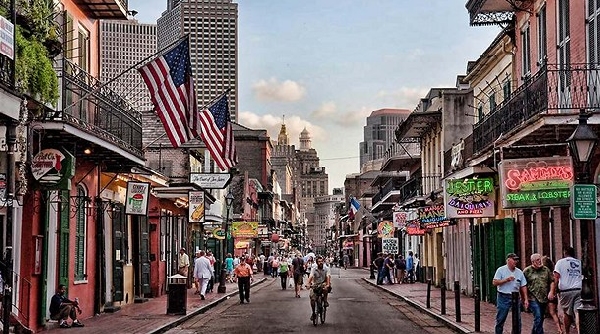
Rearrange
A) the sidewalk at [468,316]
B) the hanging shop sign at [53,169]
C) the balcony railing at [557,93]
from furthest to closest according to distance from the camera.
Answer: the sidewalk at [468,316] → the hanging shop sign at [53,169] → the balcony railing at [557,93]

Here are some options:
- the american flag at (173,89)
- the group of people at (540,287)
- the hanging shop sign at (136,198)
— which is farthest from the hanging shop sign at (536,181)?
the hanging shop sign at (136,198)

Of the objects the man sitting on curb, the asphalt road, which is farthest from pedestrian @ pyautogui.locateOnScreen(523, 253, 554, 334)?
the man sitting on curb

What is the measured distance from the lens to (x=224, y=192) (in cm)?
7256

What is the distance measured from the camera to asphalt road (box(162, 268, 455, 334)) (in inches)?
870

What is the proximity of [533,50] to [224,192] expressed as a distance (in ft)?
163

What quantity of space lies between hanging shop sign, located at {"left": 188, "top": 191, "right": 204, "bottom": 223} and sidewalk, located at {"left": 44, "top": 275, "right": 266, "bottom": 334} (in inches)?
176

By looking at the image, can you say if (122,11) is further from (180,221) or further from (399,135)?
(399,135)

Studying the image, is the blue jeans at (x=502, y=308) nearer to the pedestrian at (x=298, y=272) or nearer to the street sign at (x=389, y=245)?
the pedestrian at (x=298, y=272)

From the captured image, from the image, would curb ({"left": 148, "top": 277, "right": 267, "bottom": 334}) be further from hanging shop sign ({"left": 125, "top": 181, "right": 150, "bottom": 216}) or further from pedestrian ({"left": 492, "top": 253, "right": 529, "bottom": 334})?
pedestrian ({"left": 492, "top": 253, "right": 529, "bottom": 334})

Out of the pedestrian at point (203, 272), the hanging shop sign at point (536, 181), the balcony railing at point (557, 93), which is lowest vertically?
the pedestrian at point (203, 272)

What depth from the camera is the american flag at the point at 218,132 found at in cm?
3061

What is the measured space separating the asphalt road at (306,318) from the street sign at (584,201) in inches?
299

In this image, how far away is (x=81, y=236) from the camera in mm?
24922

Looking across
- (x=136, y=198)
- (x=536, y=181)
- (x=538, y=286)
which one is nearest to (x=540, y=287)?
(x=538, y=286)
